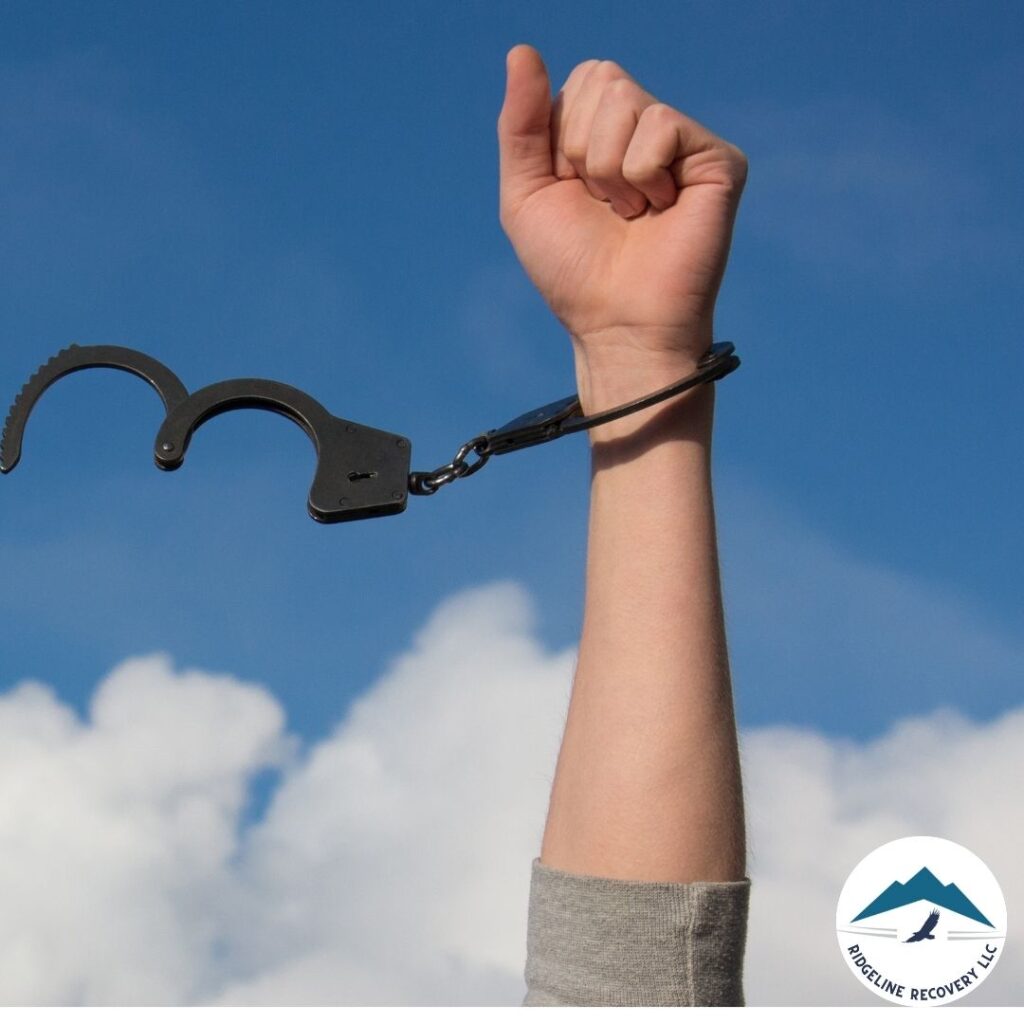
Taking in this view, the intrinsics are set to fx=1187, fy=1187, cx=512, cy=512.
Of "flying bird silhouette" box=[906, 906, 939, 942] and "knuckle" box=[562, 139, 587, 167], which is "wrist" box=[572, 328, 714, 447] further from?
"flying bird silhouette" box=[906, 906, 939, 942]

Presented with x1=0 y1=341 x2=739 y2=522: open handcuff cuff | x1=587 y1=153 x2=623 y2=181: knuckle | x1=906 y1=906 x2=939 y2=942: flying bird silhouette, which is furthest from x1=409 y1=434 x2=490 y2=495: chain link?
x1=906 y1=906 x2=939 y2=942: flying bird silhouette

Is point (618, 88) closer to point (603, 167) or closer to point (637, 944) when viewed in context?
point (603, 167)

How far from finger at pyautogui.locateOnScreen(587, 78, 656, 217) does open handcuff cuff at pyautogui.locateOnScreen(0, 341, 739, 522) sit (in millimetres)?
365

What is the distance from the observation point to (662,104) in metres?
2.04

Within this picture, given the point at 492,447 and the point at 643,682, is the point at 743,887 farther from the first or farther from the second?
the point at 492,447

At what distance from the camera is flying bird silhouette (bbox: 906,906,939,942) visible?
10.5 feet

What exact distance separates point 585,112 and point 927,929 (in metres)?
2.40

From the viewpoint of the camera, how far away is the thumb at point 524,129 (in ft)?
7.09

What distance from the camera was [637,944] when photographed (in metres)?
1.73

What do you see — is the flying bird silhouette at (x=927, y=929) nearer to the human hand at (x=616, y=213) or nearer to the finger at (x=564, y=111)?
the human hand at (x=616, y=213)

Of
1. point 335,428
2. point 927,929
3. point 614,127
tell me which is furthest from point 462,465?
point 927,929

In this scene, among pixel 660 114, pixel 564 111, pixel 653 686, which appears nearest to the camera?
pixel 653 686
